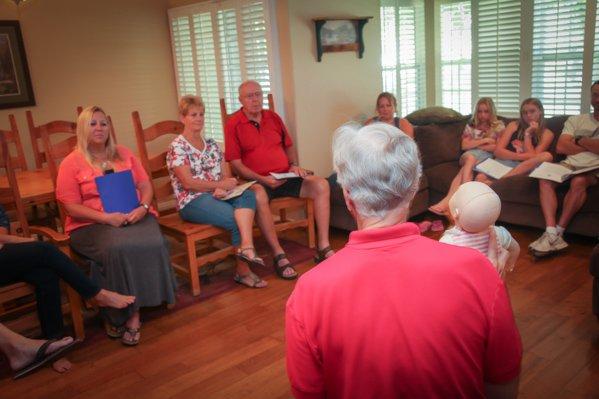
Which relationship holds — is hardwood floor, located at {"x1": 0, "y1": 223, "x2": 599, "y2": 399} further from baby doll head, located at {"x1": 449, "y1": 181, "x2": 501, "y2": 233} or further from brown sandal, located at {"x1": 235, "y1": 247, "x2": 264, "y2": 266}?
baby doll head, located at {"x1": 449, "y1": 181, "x2": 501, "y2": 233}

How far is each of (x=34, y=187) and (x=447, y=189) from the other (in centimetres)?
284

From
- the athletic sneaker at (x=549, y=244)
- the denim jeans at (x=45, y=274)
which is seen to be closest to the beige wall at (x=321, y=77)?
the athletic sneaker at (x=549, y=244)

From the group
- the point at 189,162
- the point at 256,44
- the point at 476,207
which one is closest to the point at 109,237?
the point at 189,162

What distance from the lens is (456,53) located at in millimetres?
5516

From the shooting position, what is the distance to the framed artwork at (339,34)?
4.13m

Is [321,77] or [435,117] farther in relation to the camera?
[435,117]

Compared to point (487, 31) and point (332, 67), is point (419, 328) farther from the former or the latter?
point (487, 31)

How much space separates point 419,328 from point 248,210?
2468mm

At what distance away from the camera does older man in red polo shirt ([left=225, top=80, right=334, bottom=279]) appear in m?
3.68

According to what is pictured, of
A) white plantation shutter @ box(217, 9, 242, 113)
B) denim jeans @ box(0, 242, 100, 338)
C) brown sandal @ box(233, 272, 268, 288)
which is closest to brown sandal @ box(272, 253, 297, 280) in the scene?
brown sandal @ box(233, 272, 268, 288)

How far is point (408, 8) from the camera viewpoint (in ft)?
17.2

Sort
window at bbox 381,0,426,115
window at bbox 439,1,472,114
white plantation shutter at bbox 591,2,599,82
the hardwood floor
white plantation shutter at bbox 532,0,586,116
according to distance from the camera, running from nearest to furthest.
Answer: the hardwood floor
white plantation shutter at bbox 591,2,599,82
white plantation shutter at bbox 532,0,586,116
window at bbox 381,0,426,115
window at bbox 439,1,472,114

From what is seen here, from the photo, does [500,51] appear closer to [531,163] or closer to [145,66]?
[531,163]

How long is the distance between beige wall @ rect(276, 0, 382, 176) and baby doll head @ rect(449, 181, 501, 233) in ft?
8.24
